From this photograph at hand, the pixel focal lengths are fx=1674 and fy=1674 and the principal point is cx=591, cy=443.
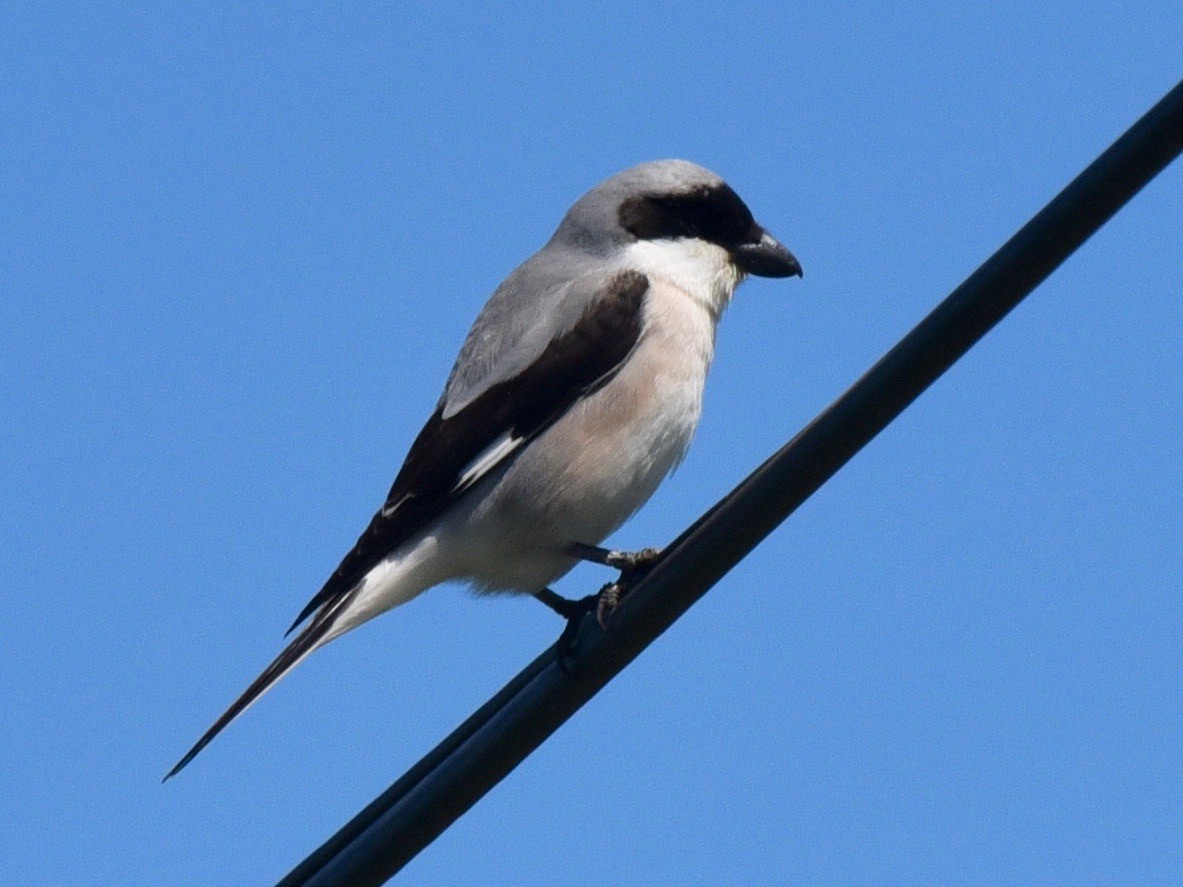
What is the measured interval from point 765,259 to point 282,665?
92.8 inches

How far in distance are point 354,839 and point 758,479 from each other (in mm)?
995

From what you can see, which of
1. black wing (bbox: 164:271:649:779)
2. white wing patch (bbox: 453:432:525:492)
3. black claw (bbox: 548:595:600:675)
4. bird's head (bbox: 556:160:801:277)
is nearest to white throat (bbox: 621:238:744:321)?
bird's head (bbox: 556:160:801:277)

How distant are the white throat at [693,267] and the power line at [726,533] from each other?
7.03 ft

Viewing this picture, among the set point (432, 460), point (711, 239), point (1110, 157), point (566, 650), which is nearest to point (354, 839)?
point (566, 650)

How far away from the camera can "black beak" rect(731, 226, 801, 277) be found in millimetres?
5750

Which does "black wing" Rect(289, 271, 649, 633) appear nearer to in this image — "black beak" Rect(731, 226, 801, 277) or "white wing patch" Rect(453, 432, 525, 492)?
"white wing patch" Rect(453, 432, 525, 492)

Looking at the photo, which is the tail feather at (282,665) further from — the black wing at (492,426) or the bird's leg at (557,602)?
the bird's leg at (557,602)

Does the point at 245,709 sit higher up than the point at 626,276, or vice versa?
the point at 626,276

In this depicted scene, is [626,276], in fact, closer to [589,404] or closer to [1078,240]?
[589,404]

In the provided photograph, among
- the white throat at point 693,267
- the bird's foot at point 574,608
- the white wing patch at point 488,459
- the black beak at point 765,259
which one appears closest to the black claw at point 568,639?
the bird's foot at point 574,608

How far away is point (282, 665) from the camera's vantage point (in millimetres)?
4285

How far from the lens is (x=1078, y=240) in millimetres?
2324

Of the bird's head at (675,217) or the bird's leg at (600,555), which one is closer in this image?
the bird's leg at (600,555)

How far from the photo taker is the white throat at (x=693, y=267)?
17.8ft
